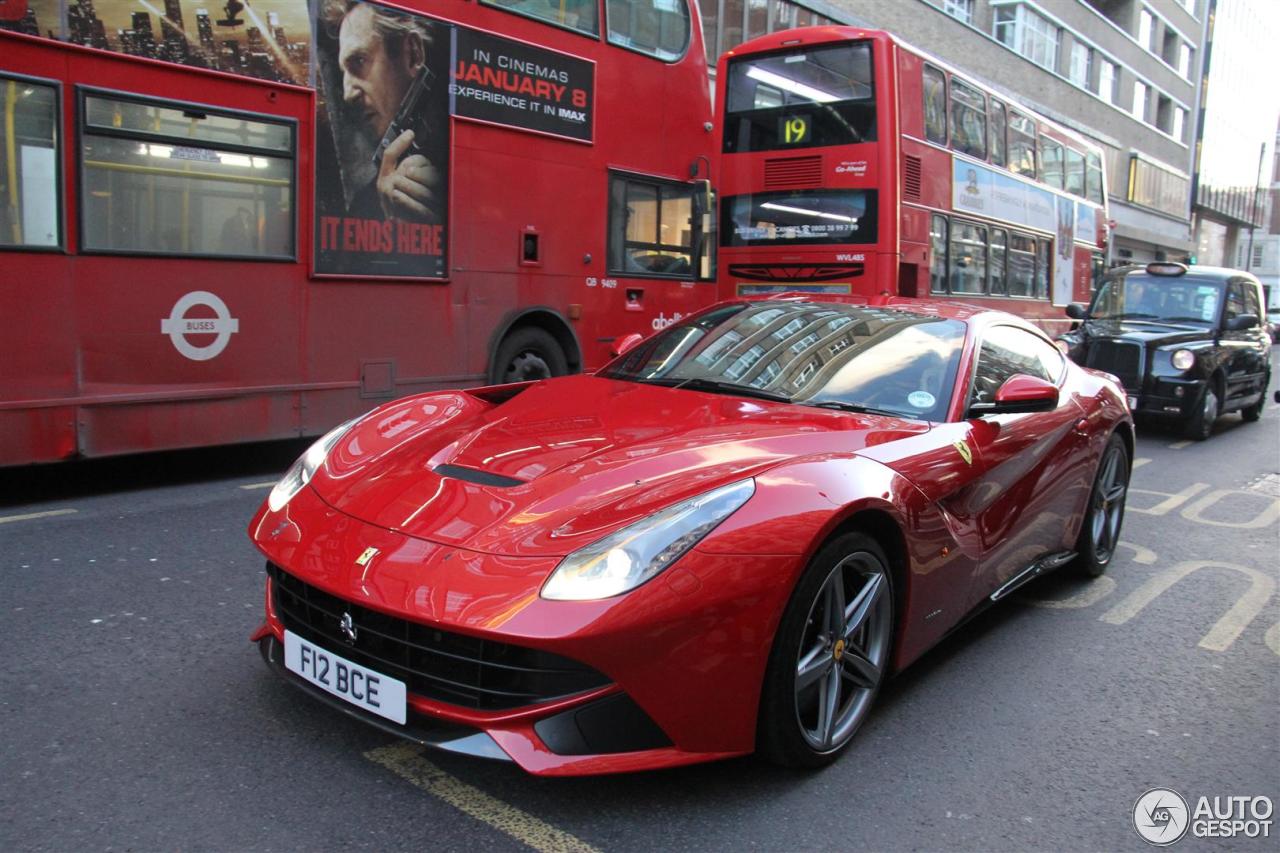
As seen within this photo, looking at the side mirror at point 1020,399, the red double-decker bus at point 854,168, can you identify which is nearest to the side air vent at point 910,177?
Answer: the red double-decker bus at point 854,168

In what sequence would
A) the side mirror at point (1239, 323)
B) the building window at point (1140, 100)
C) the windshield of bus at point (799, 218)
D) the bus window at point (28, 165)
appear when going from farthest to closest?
the building window at point (1140, 100) < the side mirror at point (1239, 323) < the windshield of bus at point (799, 218) < the bus window at point (28, 165)

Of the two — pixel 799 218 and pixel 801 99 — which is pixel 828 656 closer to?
pixel 799 218

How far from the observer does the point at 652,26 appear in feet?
31.5

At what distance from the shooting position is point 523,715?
247 cm

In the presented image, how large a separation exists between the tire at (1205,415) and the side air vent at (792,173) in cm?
454

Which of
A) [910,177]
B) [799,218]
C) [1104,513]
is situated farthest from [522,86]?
[1104,513]

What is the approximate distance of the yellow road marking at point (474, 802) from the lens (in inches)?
97.5

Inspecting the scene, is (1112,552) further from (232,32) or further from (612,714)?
(232,32)

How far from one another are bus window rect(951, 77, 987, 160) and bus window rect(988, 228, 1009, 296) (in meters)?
1.09

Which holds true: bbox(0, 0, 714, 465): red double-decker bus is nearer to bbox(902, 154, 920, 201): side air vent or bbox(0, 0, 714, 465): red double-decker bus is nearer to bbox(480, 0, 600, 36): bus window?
bbox(480, 0, 600, 36): bus window

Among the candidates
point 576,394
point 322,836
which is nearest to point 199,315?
point 576,394

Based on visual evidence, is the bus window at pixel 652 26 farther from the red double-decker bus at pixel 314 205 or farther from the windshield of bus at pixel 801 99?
the windshield of bus at pixel 801 99

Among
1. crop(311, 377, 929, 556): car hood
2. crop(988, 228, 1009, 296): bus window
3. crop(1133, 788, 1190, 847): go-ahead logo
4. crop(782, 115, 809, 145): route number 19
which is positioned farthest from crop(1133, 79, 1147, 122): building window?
crop(1133, 788, 1190, 847): go-ahead logo

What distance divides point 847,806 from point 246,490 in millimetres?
4881
